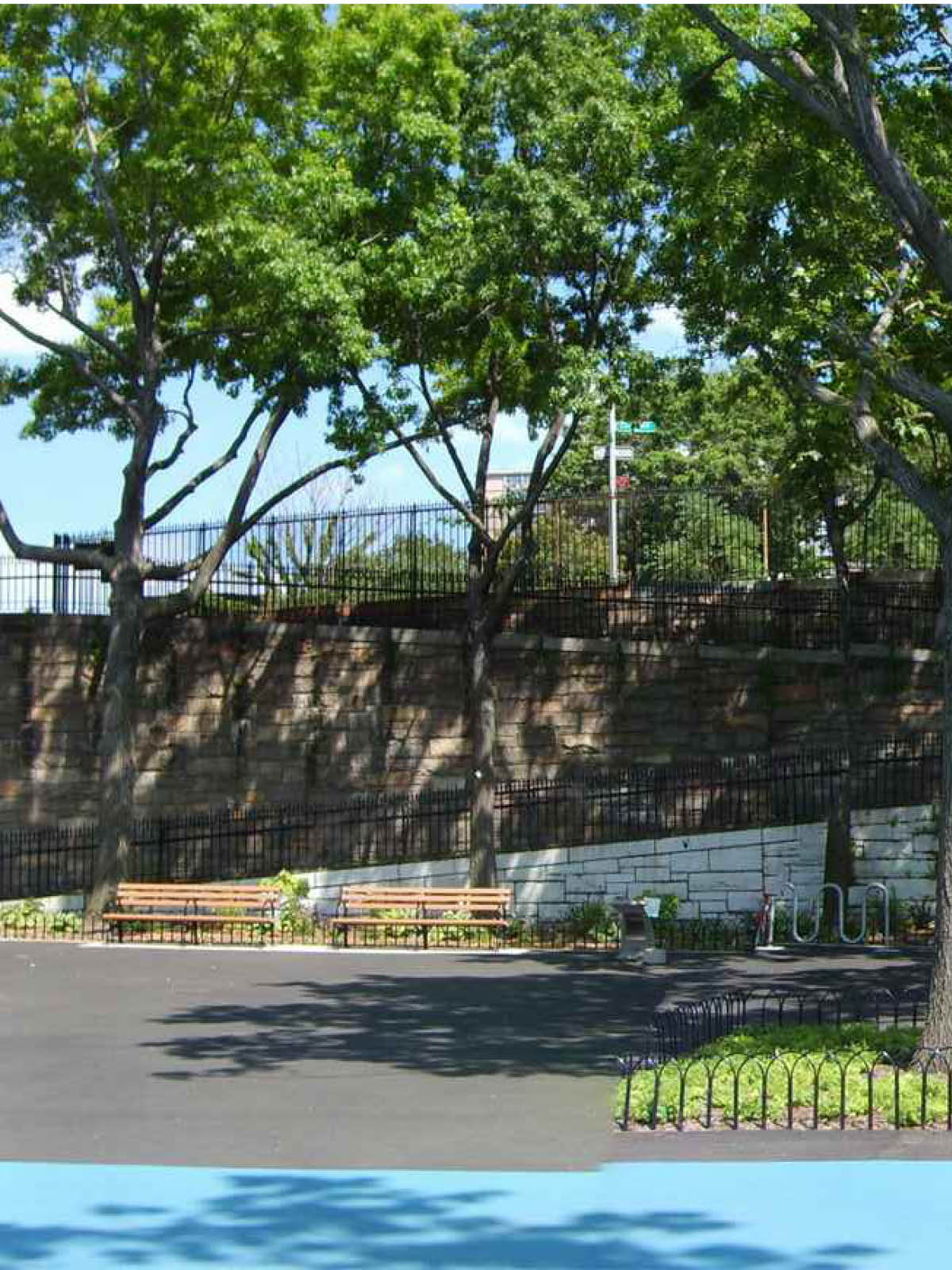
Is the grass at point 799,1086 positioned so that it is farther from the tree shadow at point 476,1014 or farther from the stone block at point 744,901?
the stone block at point 744,901

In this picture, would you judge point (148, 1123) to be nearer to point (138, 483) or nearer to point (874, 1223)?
point (874, 1223)

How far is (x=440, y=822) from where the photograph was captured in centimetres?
2261

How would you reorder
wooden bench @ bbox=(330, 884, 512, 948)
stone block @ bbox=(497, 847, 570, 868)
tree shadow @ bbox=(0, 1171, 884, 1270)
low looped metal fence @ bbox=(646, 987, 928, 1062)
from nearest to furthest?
tree shadow @ bbox=(0, 1171, 884, 1270), low looped metal fence @ bbox=(646, 987, 928, 1062), wooden bench @ bbox=(330, 884, 512, 948), stone block @ bbox=(497, 847, 570, 868)

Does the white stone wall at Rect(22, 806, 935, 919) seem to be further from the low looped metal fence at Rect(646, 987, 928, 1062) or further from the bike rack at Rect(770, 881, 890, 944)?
the low looped metal fence at Rect(646, 987, 928, 1062)

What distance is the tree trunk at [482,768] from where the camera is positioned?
20.7m

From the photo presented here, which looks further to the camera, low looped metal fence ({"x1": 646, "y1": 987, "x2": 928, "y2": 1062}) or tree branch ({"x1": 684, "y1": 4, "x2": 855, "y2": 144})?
low looped metal fence ({"x1": 646, "y1": 987, "x2": 928, "y2": 1062})

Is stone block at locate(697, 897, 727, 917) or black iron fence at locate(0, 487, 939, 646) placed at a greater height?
black iron fence at locate(0, 487, 939, 646)

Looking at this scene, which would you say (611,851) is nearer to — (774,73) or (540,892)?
(540,892)

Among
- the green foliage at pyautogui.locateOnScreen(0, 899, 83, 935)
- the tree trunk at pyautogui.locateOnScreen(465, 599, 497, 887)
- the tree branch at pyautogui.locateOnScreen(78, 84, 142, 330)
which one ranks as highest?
the tree branch at pyautogui.locateOnScreen(78, 84, 142, 330)

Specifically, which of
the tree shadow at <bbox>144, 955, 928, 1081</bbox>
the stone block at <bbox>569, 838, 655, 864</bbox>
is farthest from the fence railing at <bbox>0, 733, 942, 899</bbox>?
the tree shadow at <bbox>144, 955, 928, 1081</bbox>

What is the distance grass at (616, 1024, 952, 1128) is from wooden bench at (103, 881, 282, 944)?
32.2 feet

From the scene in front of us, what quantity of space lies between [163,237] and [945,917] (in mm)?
13932

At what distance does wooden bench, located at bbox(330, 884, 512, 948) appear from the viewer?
754 inches

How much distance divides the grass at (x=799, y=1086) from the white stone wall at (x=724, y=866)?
9.00 meters
